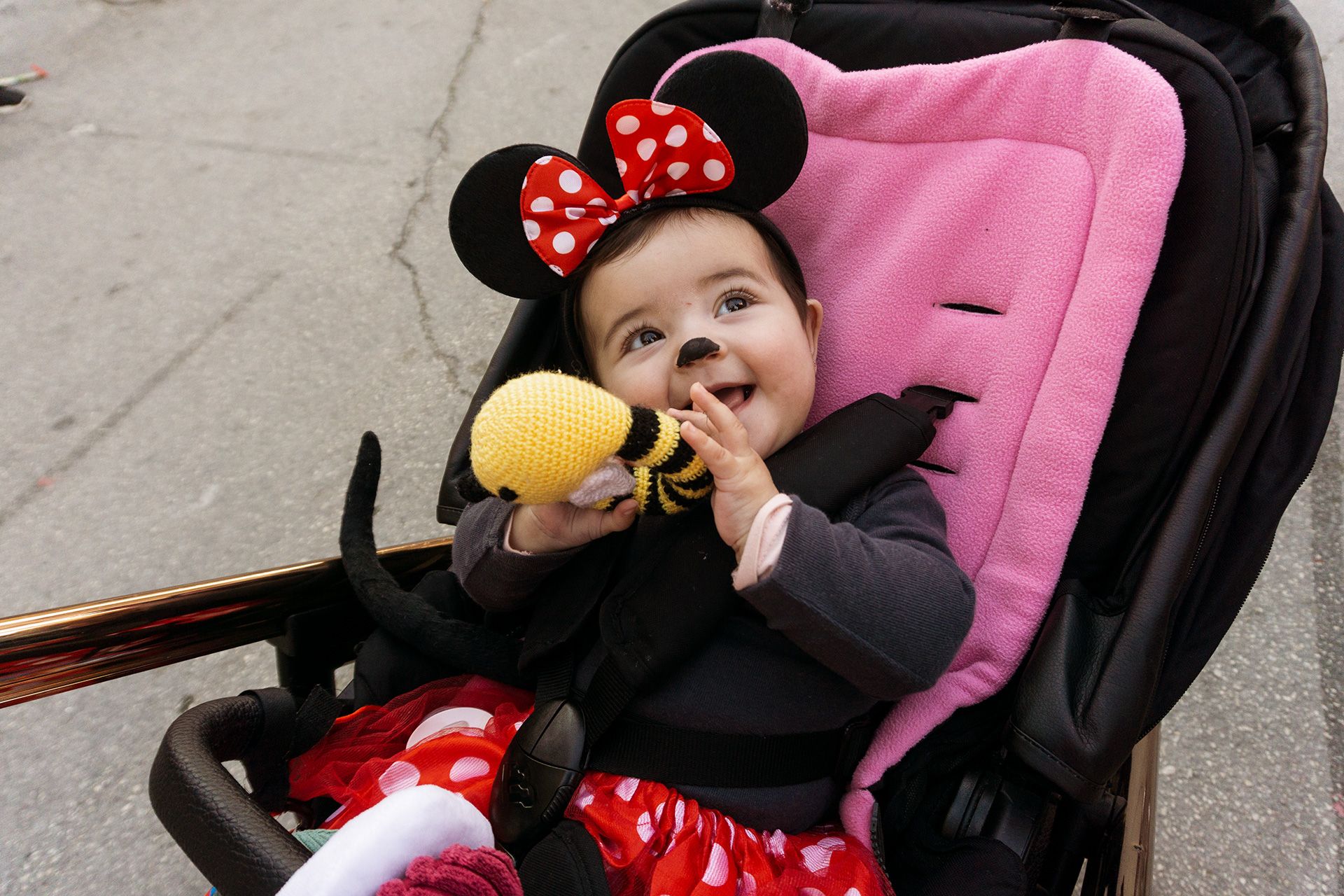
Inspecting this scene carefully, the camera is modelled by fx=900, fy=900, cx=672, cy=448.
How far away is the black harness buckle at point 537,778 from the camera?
2.44 feet

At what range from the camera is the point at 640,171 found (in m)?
0.82

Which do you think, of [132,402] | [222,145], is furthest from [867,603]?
[222,145]

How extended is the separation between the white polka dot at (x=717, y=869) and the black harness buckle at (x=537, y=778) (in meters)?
0.13

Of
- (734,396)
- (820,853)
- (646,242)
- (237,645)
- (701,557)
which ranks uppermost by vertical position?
(646,242)

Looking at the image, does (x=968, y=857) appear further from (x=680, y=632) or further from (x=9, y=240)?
(x=9, y=240)

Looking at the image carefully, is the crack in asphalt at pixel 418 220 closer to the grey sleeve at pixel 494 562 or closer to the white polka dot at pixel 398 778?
the grey sleeve at pixel 494 562

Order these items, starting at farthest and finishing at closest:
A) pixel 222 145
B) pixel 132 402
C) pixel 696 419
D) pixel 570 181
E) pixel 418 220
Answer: pixel 222 145
pixel 418 220
pixel 132 402
pixel 570 181
pixel 696 419

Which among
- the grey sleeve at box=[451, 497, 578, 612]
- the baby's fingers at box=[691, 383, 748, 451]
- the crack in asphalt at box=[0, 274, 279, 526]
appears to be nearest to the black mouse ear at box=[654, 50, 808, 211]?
the baby's fingers at box=[691, 383, 748, 451]

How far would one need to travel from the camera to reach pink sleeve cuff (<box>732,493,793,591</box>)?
681 mm

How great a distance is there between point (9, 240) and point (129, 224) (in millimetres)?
253

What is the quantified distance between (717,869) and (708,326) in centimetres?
44

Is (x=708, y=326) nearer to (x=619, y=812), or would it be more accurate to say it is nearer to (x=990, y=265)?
(x=990, y=265)

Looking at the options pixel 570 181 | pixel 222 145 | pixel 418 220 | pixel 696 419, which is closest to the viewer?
pixel 696 419

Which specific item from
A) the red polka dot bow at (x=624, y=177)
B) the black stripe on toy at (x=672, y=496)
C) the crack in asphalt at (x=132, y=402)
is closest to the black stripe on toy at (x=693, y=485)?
the black stripe on toy at (x=672, y=496)
